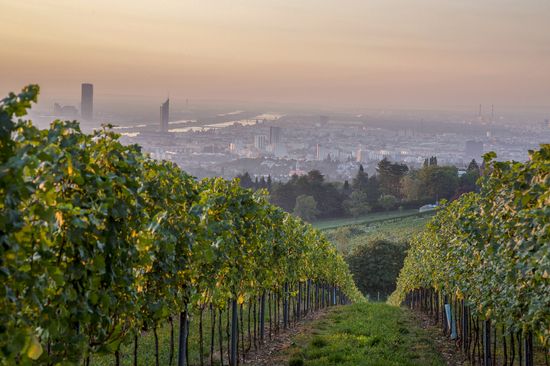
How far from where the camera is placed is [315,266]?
886 inches

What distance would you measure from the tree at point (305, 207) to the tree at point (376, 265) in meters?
36.5

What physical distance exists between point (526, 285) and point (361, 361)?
4844mm

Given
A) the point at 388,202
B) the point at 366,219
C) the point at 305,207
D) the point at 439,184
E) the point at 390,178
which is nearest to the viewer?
the point at 366,219

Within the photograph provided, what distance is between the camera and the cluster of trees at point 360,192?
325 ft

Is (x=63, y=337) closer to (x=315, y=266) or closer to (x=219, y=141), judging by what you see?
(x=315, y=266)

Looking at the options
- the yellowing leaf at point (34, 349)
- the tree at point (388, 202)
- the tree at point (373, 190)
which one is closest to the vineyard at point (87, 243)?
the yellowing leaf at point (34, 349)

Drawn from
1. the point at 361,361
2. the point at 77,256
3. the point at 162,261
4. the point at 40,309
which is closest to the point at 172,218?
the point at 162,261

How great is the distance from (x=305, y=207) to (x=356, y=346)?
266 ft

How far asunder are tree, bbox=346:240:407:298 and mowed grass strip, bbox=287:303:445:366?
3740 centimetres

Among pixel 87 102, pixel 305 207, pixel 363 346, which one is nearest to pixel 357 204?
pixel 305 207

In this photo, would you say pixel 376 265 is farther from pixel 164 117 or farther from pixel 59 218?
pixel 59 218

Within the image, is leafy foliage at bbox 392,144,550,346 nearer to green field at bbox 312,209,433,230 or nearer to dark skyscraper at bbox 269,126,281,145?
green field at bbox 312,209,433,230

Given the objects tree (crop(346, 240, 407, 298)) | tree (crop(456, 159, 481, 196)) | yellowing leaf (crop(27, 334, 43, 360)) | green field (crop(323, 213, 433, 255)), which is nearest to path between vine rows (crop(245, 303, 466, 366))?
yellowing leaf (crop(27, 334, 43, 360))

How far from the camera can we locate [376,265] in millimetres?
55344
